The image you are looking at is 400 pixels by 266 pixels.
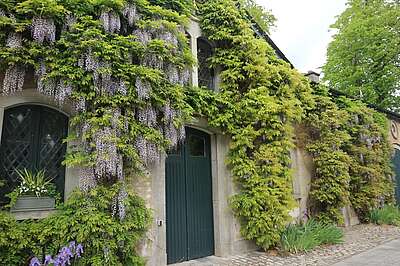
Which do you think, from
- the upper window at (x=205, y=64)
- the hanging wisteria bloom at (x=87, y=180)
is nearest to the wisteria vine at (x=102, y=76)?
the hanging wisteria bloom at (x=87, y=180)

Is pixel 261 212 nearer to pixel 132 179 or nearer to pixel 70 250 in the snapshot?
pixel 132 179

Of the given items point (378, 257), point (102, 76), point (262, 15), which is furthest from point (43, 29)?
point (262, 15)

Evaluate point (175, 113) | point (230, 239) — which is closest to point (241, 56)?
point (175, 113)

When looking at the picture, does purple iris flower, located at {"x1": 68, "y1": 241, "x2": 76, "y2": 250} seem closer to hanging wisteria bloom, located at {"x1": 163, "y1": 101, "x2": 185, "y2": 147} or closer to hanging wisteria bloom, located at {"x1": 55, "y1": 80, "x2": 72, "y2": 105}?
hanging wisteria bloom, located at {"x1": 55, "y1": 80, "x2": 72, "y2": 105}

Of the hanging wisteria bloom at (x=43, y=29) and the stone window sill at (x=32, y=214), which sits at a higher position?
the hanging wisteria bloom at (x=43, y=29)

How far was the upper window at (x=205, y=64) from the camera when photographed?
6.96 metres

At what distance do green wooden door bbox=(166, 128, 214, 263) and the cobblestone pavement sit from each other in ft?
2.42

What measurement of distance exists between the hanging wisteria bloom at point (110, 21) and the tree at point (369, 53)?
1335cm

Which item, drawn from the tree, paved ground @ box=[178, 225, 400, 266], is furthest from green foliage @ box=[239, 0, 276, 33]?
paved ground @ box=[178, 225, 400, 266]

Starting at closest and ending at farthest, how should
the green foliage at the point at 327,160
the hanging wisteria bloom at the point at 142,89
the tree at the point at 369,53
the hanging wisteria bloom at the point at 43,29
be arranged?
the hanging wisteria bloom at the point at 43,29, the hanging wisteria bloom at the point at 142,89, the green foliage at the point at 327,160, the tree at the point at 369,53

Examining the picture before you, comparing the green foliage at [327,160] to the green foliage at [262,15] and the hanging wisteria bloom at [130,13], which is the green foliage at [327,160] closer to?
the hanging wisteria bloom at [130,13]

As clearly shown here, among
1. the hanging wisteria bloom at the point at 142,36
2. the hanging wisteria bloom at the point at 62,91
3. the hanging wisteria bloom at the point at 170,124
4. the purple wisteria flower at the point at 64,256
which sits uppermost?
the hanging wisteria bloom at the point at 142,36

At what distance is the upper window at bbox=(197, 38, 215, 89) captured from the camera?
6961 mm

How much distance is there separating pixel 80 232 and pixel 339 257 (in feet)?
15.6
